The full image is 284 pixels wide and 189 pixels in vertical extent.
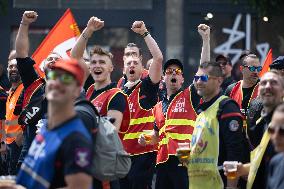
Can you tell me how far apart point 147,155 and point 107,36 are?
1027 centimetres

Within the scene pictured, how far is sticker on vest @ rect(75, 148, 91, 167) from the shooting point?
20.4 feet

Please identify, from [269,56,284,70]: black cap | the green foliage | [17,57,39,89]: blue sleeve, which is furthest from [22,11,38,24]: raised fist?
the green foliage

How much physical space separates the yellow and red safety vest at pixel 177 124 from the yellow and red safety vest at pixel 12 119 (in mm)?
2401

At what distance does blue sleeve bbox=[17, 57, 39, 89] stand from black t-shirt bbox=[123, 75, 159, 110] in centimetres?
130

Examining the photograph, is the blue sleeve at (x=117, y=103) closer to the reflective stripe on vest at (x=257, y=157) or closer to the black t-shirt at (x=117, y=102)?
the black t-shirt at (x=117, y=102)

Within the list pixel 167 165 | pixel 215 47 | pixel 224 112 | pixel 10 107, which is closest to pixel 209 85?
pixel 224 112

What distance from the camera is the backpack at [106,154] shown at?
25.1ft

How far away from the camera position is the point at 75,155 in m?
6.23

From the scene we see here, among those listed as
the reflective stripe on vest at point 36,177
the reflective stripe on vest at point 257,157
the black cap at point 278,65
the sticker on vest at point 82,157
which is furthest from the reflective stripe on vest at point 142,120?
the sticker on vest at point 82,157

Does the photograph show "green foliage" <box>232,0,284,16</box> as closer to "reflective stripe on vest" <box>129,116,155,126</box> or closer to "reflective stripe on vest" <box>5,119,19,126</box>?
"reflective stripe on vest" <box>5,119,19,126</box>

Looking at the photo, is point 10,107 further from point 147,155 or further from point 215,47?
point 215,47

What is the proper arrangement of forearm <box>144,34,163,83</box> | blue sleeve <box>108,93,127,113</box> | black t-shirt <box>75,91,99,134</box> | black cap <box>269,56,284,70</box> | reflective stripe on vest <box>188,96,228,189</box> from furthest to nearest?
forearm <box>144,34,163,83</box>
black cap <box>269,56,284,70</box>
blue sleeve <box>108,93,127,113</box>
reflective stripe on vest <box>188,96,228,189</box>
black t-shirt <box>75,91,99,134</box>

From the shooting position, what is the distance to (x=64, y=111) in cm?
639

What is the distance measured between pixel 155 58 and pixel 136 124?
1463 mm
